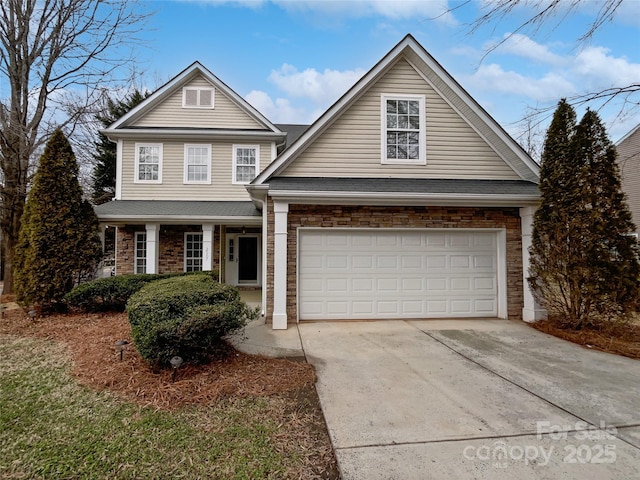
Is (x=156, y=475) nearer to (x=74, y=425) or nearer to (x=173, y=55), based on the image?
(x=74, y=425)

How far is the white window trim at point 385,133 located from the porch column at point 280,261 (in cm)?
284

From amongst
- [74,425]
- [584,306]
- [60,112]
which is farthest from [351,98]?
[60,112]

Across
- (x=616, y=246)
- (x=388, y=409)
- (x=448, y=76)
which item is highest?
(x=448, y=76)

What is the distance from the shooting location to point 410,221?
7480mm

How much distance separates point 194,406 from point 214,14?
33.5 feet

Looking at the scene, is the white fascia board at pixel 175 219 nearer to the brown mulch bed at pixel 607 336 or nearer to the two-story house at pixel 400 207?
the two-story house at pixel 400 207

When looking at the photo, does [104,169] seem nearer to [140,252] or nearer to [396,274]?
[140,252]

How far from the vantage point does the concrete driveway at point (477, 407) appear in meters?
2.58

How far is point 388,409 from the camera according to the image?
11.2ft

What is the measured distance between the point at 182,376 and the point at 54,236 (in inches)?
236

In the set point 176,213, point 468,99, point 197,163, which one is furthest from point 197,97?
point 468,99

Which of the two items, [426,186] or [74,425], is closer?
[74,425]

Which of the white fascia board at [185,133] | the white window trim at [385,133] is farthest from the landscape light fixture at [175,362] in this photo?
the white fascia board at [185,133]

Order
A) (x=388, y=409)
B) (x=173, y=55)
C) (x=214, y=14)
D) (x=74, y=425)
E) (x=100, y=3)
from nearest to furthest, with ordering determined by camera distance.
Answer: (x=74, y=425) → (x=388, y=409) → (x=214, y=14) → (x=100, y=3) → (x=173, y=55)
